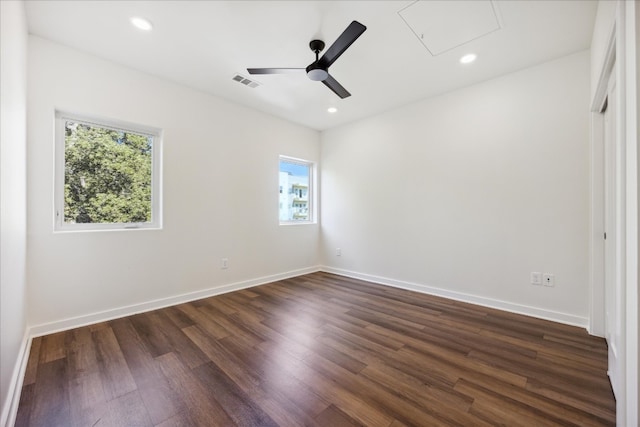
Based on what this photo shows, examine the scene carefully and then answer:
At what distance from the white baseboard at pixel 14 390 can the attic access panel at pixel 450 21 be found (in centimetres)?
340

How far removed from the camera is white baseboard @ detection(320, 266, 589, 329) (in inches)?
97.7

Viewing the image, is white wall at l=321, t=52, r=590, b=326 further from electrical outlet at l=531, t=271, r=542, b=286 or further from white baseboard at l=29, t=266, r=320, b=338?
white baseboard at l=29, t=266, r=320, b=338

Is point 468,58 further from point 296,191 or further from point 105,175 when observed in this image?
point 105,175

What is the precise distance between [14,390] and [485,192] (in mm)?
4145

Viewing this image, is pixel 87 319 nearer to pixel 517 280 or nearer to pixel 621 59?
pixel 621 59

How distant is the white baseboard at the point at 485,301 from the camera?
2.48 metres

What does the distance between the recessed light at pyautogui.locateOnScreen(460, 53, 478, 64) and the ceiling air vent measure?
2231mm

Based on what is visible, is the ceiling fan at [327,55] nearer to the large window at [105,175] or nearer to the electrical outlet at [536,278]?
the large window at [105,175]

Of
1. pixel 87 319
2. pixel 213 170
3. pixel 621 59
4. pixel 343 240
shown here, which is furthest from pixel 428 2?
pixel 87 319

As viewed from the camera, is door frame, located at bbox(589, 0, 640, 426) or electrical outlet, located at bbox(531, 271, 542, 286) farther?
electrical outlet, located at bbox(531, 271, 542, 286)

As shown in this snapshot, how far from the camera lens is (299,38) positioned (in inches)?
88.6

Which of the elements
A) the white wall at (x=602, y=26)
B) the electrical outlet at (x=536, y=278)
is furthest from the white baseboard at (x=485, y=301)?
the white wall at (x=602, y=26)

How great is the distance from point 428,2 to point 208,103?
2680 millimetres

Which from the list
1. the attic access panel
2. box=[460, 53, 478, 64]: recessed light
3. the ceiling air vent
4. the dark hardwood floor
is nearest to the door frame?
the dark hardwood floor
